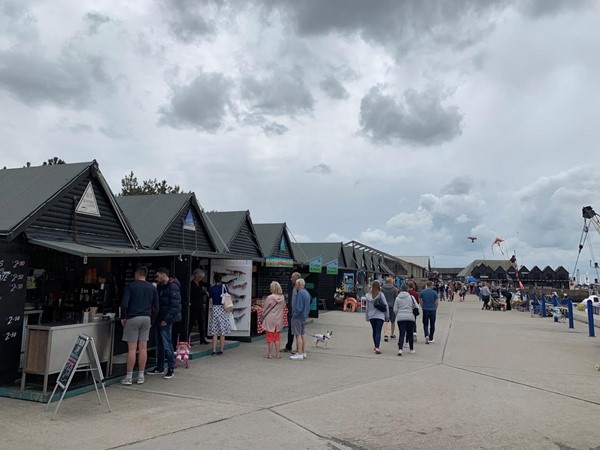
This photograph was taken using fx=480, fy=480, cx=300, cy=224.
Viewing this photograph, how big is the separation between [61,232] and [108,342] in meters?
2.14

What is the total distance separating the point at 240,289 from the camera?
1209 centimetres

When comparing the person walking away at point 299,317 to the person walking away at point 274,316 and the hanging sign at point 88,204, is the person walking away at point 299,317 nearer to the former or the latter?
the person walking away at point 274,316

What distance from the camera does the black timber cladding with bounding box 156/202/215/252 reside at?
12266mm

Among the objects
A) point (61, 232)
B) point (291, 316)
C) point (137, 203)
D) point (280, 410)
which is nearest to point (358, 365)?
point (291, 316)

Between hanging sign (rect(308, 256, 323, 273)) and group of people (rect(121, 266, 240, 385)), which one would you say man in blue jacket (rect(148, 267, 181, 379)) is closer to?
group of people (rect(121, 266, 240, 385))

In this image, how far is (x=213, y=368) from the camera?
8.88 metres

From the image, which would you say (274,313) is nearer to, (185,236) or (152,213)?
(185,236)

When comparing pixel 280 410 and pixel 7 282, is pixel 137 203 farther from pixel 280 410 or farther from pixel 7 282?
pixel 280 410

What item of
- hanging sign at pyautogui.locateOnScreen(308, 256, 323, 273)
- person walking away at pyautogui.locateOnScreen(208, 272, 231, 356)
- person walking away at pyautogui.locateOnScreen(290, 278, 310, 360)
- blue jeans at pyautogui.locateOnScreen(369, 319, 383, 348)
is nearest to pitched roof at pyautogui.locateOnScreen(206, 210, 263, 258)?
hanging sign at pyautogui.locateOnScreen(308, 256, 323, 273)

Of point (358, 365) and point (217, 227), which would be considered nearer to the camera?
point (358, 365)

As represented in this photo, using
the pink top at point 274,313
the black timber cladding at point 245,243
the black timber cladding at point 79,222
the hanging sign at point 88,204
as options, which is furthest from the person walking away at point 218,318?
the black timber cladding at point 245,243

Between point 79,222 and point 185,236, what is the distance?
4.34 meters

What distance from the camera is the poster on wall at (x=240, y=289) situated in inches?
476

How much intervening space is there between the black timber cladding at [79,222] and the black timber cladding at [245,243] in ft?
19.7
